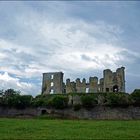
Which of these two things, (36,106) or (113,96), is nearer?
(113,96)

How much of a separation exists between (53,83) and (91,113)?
14.9 m

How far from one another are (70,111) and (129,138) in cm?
2878

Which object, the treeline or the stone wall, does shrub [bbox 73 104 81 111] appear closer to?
the treeline

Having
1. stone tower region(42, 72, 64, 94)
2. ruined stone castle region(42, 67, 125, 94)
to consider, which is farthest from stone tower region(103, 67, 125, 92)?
stone tower region(42, 72, 64, 94)

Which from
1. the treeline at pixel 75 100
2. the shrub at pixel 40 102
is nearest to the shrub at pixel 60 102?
the treeline at pixel 75 100

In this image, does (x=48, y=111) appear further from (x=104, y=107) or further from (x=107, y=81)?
(x=107, y=81)

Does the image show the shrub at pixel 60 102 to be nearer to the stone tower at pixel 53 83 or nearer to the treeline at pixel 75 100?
the treeline at pixel 75 100

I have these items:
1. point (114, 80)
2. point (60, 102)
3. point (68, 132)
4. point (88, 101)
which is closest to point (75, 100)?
point (60, 102)

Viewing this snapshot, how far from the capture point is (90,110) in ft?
139

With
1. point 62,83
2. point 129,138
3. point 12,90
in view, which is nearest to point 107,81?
point 62,83

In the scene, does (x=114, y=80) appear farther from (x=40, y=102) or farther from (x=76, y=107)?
(x=40, y=102)

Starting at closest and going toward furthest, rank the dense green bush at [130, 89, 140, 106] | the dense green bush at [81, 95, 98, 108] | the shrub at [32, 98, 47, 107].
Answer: the dense green bush at [130, 89, 140, 106], the dense green bush at [81, 95, 98, 108], the shrub at [32, 98, 47, 107]

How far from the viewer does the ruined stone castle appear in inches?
Answer: 2042

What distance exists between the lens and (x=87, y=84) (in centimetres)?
5397
